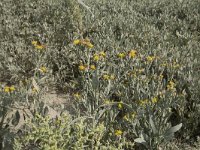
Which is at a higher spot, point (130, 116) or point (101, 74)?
point (101, 74)

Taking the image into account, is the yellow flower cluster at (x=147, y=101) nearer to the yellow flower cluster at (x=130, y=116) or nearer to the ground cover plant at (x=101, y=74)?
the ground cover plant at (x=101, y=74)

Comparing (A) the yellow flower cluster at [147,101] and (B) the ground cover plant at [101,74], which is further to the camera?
(A) the yellow flower cluster at [147,101]

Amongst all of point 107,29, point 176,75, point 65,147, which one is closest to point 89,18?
A: point 107,29

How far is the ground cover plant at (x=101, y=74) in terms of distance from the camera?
3.24 meters

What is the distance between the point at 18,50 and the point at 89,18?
1457 millimetres

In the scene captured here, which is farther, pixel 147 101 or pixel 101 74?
pixel 101 74

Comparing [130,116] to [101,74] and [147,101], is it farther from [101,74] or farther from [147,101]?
[101,74]

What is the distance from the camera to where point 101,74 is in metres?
4.11

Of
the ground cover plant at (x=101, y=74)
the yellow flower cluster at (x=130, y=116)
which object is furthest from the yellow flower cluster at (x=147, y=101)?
→ the yellow flower cluster at (x=130, y=116)

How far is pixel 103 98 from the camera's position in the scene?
370 centimetres

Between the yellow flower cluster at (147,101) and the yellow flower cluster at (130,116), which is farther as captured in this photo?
the yellow flower cluster at (147,101)

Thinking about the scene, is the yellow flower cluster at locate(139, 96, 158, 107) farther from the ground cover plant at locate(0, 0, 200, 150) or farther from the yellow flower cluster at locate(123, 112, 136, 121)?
the yellow flower cluster at locate(123, 112, 136, 121)

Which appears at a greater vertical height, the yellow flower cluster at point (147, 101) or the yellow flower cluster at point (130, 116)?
the yellow flower cluster at point (147, 101)

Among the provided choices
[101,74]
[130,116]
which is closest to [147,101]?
[130,116]
